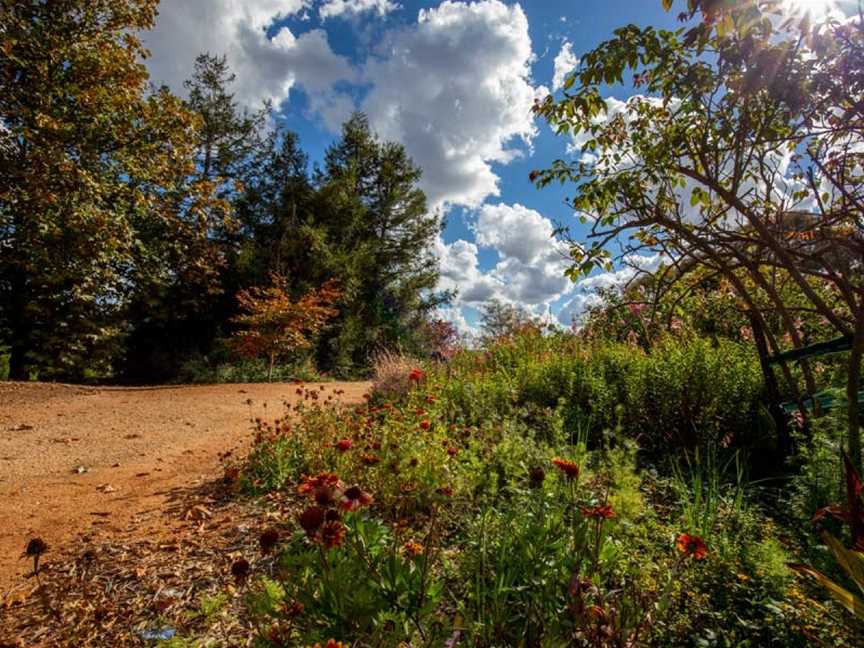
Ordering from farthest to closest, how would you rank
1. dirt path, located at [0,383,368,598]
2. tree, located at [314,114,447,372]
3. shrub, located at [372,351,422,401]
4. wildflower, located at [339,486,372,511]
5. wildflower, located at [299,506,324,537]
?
tree, located at [314,114,447,372] < shrub, located at [372,351,422,401] < dirt path, located at [0,383,368,598] < wildflower, located at [339,486,372,511] < wildflower, located at [299,506,324,537]

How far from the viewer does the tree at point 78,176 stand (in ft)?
23.8

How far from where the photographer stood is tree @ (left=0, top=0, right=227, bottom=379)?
285 inches

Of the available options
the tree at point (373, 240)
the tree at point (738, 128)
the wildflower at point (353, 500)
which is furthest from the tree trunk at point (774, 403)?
the tree at point (373, 240)

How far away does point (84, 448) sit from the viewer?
4.28m

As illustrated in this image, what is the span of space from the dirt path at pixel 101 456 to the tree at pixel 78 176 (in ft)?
8.16

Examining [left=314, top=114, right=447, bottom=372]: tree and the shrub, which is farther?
[left=314, top=114, right=447, bottom=372]: tree

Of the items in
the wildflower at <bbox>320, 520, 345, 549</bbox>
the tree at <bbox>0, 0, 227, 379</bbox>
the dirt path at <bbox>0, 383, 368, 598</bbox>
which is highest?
the tree at <bbox>0, 0, 227, 379</bbox>

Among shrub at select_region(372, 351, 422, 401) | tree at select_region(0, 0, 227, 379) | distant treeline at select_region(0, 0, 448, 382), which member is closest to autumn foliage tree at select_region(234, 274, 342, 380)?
distant treeline at select_region(0, 0, 448, 382)

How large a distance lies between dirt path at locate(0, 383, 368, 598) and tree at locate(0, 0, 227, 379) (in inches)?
97.9

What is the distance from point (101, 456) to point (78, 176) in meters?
5.64

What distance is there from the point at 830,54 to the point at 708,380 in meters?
2.39

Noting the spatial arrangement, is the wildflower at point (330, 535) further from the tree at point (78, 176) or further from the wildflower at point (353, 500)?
the tree at point (78, 176)

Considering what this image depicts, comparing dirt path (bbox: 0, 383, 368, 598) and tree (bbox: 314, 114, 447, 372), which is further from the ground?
tree (bbox: 314, 114, 447, 372)

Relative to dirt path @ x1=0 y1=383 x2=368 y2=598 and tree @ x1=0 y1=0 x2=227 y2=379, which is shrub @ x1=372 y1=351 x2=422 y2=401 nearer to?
dirt path @ x1=0 y1=383 x2=368 y2=598
